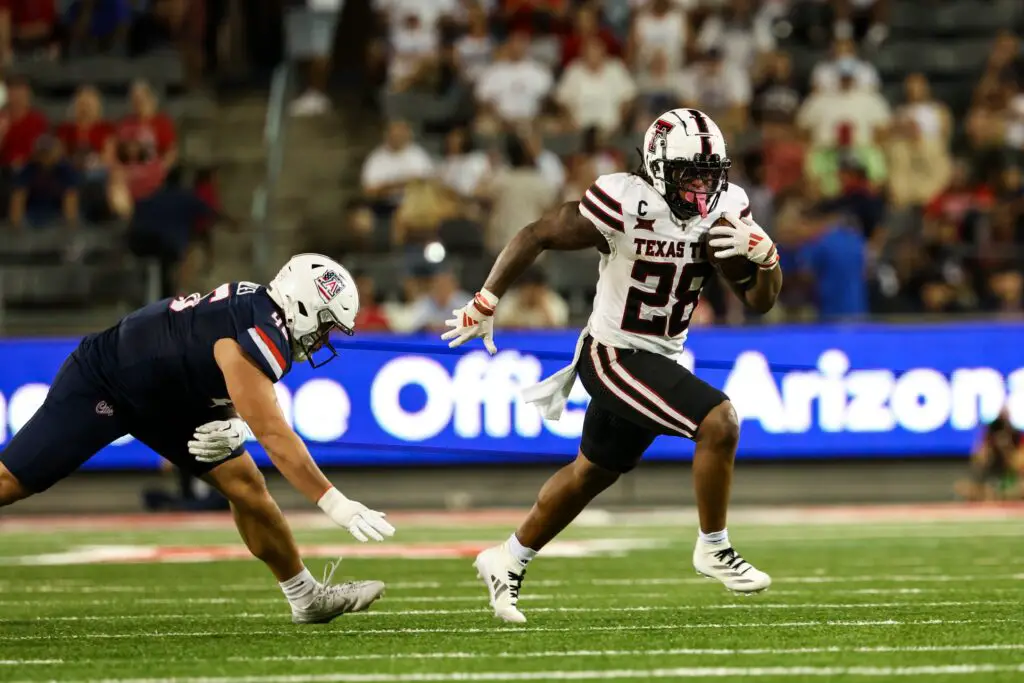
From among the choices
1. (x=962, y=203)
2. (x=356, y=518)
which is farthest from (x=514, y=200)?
(x=356, y=518)

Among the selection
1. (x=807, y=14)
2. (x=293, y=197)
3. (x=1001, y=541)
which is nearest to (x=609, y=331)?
(x=1001, y=541)

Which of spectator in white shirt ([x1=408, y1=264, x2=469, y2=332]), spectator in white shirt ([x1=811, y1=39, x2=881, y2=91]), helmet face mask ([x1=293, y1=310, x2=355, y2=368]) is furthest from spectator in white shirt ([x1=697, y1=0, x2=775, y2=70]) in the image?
helmet face mask ([x1=293, y1=310, x2=355, y2=368])

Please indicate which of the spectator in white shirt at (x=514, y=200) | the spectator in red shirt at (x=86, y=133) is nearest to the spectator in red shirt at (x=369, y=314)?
the spectator in white shirt at (x=514, y=200)

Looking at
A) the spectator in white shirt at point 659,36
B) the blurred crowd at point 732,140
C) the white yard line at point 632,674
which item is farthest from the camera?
the spectator in white shirt at point 659,36

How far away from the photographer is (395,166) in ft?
53.0

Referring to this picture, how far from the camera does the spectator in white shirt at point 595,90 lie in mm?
16812

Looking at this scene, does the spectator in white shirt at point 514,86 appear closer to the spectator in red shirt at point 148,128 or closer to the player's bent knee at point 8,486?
the spectator in red shirt at point 148,128

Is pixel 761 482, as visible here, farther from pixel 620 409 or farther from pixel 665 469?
pixel 620 409

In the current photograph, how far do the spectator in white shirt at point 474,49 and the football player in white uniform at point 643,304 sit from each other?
10.5m

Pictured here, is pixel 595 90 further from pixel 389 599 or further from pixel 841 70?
pixel 389 599

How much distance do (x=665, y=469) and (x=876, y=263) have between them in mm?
2371

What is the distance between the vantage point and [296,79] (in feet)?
60.6

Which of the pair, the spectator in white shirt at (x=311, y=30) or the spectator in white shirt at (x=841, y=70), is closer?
the spectator in white shirt at (x=841, y=70)

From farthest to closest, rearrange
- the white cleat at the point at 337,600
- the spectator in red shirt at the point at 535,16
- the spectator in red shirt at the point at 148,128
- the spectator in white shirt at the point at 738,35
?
the spectator in red shirt at the point at 535,16 < the spectator in white shirt at the point at 738,35 < the spectator in red shirt at the point at 148,128 < the white cleat at the point at 337,600
